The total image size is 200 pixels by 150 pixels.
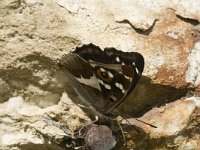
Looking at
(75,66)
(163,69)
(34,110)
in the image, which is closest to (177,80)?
(163,69)

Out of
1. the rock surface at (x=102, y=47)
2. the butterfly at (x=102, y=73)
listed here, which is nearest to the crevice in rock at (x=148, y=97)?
the rock surface at (x=102, y=47)

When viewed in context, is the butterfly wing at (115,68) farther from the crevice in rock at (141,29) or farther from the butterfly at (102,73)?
the crevice in rock at (141,29)

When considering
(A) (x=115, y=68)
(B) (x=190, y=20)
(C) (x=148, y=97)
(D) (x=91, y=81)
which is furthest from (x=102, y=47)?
(B) (x=190, y=20)

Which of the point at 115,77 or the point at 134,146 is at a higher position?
the point at 115,77

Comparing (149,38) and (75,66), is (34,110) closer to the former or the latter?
(75,66)

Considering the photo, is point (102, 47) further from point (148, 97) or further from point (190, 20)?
point (190, 20)

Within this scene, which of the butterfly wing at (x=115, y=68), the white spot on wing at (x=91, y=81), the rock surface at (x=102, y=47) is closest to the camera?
the butterfly wing at (x=115, y=68)

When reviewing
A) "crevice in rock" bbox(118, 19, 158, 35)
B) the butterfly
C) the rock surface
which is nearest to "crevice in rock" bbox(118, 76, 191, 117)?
the rock surface
